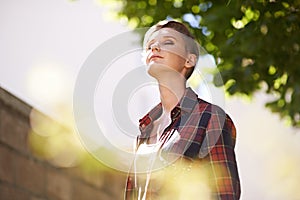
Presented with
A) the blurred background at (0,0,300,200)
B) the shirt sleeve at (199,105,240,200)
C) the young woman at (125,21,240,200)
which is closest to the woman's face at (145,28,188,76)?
the young woman at (125,21,240,200)

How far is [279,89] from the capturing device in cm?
590

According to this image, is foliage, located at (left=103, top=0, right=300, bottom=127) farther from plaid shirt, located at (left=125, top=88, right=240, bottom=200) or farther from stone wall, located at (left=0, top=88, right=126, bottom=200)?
plaid shirt, located at (left=125, top=88, right=240, bottom=200)

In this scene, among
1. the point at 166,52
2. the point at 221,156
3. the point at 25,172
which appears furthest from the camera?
the point at 25,172

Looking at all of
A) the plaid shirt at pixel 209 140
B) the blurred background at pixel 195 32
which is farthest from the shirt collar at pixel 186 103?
the blurred background at pixel 195 32

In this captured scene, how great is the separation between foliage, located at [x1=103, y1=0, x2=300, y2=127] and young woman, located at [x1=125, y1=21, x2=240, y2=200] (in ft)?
9.01

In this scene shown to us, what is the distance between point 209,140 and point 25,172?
9.49 feet

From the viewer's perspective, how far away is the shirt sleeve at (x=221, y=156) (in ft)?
4.27

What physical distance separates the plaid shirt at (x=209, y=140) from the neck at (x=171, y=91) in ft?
0.09

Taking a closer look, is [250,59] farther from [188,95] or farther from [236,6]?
[188,95]

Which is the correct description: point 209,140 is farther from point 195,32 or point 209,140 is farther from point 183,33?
point 195,32

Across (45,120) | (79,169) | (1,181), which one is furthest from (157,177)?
(79,169)

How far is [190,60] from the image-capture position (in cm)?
145

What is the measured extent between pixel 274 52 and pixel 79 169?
169cm

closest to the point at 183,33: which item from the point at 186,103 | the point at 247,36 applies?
the point at 186,103
